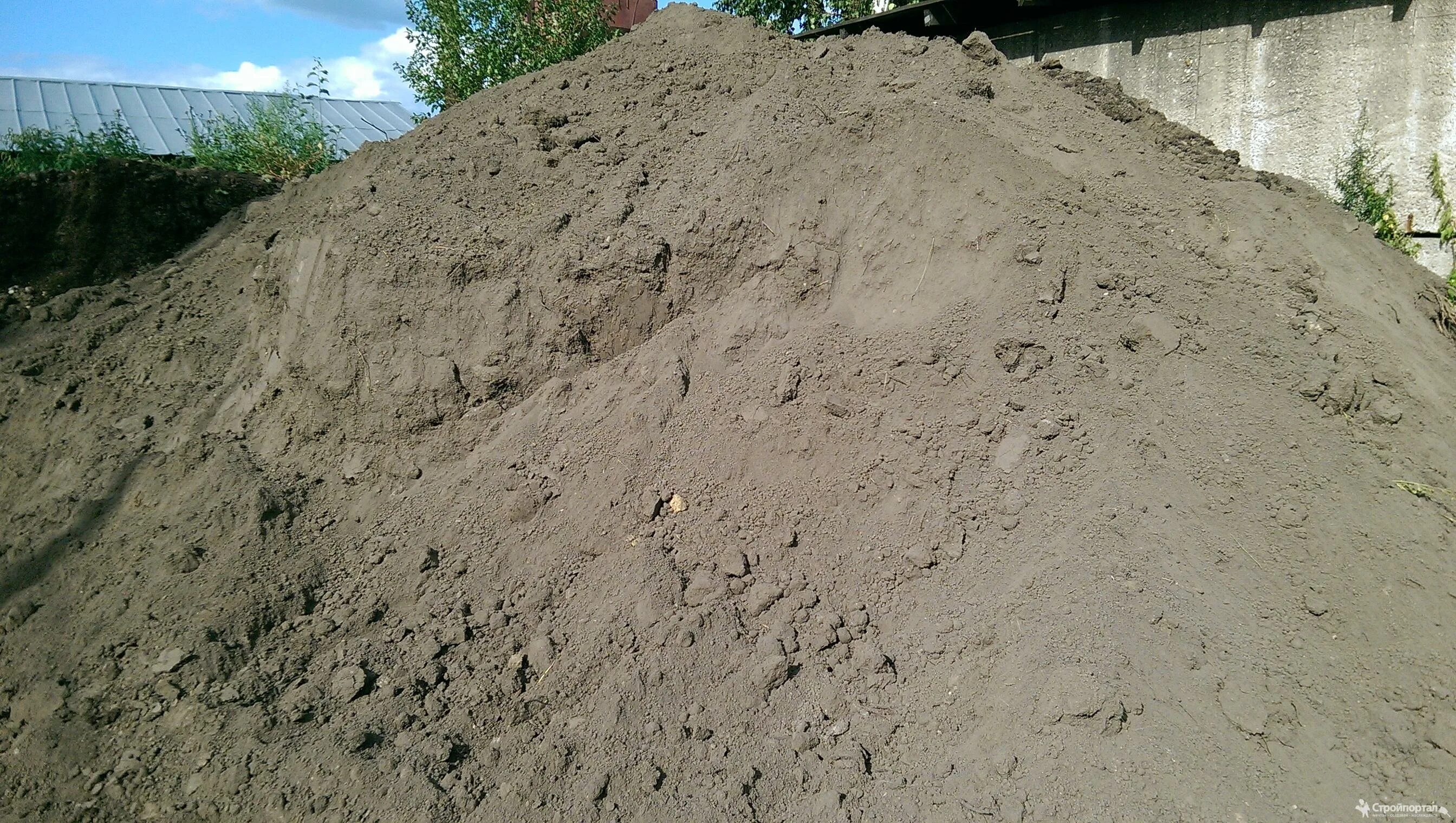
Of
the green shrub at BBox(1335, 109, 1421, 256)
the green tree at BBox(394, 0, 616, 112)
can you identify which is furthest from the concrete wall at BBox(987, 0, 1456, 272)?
the green tree at BBox(394, 0, 616, 112)

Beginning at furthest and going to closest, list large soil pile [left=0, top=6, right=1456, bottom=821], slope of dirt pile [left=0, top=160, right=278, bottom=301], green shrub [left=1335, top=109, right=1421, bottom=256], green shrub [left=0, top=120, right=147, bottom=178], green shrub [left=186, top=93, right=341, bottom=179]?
green shrub [left=186, top=93, right=341, bottom=179] < green shrub [left=0, top=120, right=147, bottom=178] < slope of dirt pile [left=0, top=160, right=278, bottom=301] < green shrub [left=1335, top=109, right=1421, bottom=256] < large soil pile [left=0, top=6, right=1456, bottom=821]

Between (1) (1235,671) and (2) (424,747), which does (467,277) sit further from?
(1) (1235,671)

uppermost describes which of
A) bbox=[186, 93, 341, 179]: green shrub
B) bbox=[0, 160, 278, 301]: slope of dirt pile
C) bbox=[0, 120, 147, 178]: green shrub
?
bbox=[0, 120, 147, 178]: green shrub

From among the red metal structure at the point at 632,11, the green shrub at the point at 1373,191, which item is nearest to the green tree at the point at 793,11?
the red metal structure at the point at 632,11

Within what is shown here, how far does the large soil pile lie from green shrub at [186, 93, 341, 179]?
550 cm

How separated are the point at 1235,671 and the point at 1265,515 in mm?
844

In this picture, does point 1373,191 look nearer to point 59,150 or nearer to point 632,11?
point 632,11

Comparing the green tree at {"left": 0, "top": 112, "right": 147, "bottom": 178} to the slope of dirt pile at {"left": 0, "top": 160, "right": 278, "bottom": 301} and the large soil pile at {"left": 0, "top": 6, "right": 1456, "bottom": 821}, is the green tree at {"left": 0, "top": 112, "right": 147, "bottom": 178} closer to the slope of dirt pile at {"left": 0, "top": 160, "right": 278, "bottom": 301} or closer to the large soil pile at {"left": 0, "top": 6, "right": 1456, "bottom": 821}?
the slope of dirt pile at {"left": 0, "top": 160, "right": 278, "bottom": 301}

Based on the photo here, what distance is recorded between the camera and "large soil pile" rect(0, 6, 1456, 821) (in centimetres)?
330

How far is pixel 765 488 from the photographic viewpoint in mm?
4211

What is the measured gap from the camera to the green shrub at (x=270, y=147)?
10.6m

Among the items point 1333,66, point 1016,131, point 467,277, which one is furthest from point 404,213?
point 1333,66

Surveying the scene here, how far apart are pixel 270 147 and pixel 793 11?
8.55 m

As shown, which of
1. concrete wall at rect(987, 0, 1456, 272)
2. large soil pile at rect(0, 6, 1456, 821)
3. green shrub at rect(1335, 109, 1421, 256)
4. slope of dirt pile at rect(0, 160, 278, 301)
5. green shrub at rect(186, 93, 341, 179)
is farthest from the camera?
green shrub at rect(186, 93, 341, 179)
